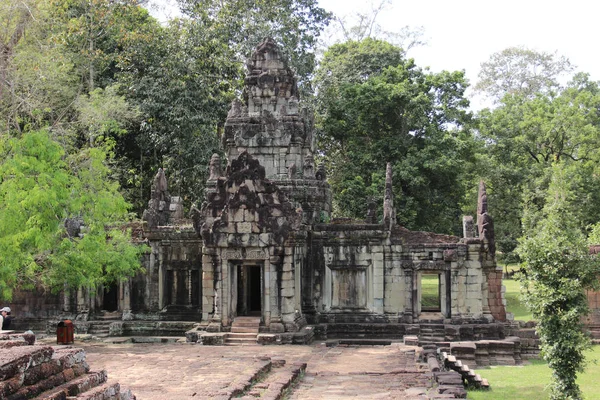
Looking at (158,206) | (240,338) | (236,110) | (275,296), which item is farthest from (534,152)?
(240,338)

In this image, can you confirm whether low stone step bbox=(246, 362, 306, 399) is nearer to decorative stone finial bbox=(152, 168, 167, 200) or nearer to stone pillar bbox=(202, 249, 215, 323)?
stone pillar bbox=(202, 249, 215, 323)

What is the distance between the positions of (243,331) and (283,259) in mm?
2448

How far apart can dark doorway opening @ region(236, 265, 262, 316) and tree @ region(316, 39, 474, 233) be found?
9678 mm

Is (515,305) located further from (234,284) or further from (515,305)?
(234,284)

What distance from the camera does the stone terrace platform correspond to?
1412 cm

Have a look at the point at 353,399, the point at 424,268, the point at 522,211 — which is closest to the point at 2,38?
the point at 424,268

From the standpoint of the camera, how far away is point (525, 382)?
18.2 meters

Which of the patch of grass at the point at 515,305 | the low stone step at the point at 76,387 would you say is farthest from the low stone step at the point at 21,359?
the patch of grass at the point at 515,305

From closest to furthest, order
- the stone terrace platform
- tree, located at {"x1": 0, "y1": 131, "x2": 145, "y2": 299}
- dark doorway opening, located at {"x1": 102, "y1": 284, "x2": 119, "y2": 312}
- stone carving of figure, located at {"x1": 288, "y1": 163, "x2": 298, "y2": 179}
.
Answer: the stone terrace platform → tree, located at {"x1": 0, "y1": 131, "x2": 145, "y2": 299} → stone carving of figure, located at {"x1": 288, "y1": 163, "x2": 298, "y2": 179} → dark doorway opening, located at {"x1": 102, "y1": 284, "x2": 119, "y2": 312}

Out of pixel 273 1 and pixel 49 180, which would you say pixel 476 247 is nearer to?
pixel 49 180

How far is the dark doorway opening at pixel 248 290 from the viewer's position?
78.5ft

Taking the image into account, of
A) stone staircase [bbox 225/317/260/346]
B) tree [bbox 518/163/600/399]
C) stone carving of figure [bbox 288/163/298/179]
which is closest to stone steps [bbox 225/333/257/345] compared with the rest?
stone staircase [bbox 225/317/260/346]

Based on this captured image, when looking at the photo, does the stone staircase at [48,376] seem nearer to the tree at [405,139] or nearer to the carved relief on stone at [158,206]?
the carved relief on stone at [158,206]

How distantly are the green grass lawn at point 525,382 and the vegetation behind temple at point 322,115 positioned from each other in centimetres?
1307
